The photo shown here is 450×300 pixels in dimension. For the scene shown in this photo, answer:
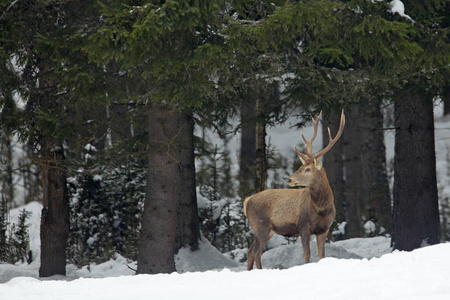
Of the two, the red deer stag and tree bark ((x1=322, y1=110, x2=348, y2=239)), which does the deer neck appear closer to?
the red deer stag

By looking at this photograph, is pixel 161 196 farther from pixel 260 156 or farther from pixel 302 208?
pixel 260 156

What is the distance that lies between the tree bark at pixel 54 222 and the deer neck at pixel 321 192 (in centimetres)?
444

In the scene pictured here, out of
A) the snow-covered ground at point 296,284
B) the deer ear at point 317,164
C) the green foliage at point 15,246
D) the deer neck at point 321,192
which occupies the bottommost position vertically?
the snow-covered ground at point 296,284

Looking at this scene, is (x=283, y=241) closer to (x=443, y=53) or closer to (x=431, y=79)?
(x=431, y=79)

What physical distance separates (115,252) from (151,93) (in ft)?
21.5

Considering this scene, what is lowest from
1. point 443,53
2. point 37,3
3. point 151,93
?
point 151,93

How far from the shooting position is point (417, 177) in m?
10.9

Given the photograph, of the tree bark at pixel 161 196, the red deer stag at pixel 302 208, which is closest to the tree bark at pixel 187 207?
the tree bark at pixel 161 196

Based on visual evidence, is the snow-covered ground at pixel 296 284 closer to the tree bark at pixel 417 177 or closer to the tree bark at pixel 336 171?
the tree bark at pixel 417 177

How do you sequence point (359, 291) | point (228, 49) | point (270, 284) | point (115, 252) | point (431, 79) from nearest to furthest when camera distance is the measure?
point (359, 291) → point (270, 284) → point (228, 49) → point (431, 79) → point (115, 252)

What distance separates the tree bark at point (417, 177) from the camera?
35.7ft

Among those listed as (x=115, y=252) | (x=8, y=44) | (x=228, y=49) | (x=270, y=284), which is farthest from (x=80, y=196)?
(x=270, y=284)

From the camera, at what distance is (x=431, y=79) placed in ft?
32.9

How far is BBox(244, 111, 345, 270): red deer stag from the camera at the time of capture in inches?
340
